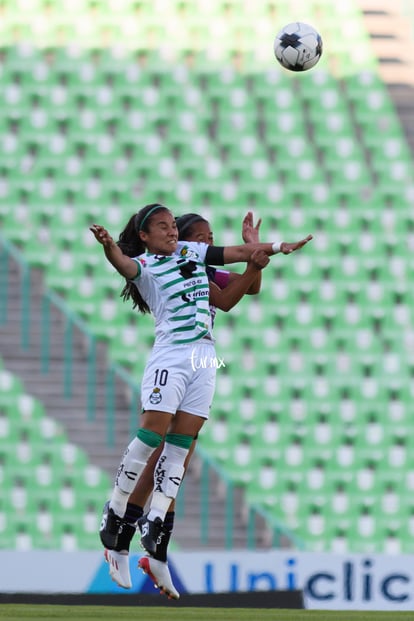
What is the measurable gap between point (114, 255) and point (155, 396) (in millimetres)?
597

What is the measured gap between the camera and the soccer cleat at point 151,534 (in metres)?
5.42

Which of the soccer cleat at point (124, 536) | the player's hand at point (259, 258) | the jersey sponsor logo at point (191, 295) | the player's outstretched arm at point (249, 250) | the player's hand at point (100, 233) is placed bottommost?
the soccer cleat at point (124, 536)

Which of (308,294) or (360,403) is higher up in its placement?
(308,294)

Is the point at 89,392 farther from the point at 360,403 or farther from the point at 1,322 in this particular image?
the point at 360,403

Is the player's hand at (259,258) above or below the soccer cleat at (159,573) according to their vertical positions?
above

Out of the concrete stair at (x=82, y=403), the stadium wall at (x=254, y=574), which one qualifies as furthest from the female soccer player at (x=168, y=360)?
the concrete stair at (x=82, y=403)

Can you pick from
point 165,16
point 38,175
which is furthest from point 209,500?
point 165,16

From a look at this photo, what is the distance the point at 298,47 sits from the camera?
6781 mm

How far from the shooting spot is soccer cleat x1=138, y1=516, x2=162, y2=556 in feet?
17.8

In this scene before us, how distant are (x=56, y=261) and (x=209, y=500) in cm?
230

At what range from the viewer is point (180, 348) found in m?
5.55

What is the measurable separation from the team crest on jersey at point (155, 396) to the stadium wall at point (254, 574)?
3.13 meters

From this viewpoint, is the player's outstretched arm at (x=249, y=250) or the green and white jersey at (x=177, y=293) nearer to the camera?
the player's outstretched arm at (x=249, y=250)

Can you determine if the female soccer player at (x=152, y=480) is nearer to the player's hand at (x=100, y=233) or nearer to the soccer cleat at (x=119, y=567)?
the soccer cleat at (x=119, y=567)
